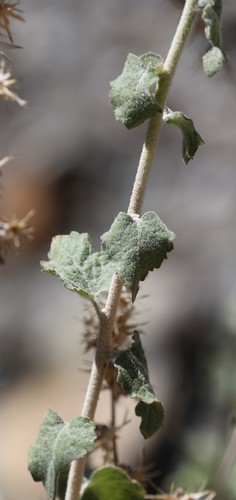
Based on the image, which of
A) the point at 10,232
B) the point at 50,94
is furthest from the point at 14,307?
the point at 10,232

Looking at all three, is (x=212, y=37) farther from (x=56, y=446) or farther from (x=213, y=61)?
(x=56, y=446)

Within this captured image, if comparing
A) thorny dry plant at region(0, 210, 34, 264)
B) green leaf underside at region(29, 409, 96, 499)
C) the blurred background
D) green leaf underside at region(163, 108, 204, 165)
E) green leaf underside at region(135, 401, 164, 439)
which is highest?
the blurred background

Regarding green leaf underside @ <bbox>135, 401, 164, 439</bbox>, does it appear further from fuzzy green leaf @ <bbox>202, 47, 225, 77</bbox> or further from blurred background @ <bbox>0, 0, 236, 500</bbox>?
blurred background @ <bbox>0, 0, 236, 500</bbox>

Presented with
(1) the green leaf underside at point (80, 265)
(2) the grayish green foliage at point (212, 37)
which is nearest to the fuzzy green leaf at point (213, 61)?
(2) the grayish green foliage at point (212, 37)

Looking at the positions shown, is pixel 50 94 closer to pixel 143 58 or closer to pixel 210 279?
pixel 210 279

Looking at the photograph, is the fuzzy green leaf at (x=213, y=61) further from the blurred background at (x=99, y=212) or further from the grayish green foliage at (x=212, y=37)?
the blurred background at (x=99, y=212)

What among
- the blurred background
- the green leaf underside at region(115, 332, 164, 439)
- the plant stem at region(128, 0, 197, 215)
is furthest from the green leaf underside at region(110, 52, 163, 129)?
the blurred background
